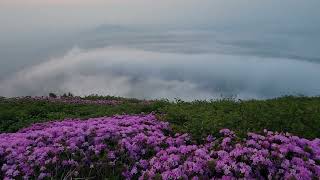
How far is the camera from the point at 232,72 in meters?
181

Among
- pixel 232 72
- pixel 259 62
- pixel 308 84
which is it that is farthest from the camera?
pixel 259 62

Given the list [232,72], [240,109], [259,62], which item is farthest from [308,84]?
[240,109]

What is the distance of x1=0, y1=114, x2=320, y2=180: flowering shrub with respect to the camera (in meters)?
9.31

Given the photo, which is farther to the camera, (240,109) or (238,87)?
(238,87)

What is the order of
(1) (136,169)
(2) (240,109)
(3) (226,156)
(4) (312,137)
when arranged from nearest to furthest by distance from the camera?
1. (3) (226,156)
2. (1) (136,169)
3. (4) (312,137)
4. (2) (240,109)

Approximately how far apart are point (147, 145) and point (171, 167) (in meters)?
1.62

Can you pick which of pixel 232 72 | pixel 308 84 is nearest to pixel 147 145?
pixel 308 84

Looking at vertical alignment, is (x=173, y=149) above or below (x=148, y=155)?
above

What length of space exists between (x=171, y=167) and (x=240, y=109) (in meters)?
6.40

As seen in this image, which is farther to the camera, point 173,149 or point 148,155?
point 148,155

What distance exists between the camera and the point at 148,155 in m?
11.1

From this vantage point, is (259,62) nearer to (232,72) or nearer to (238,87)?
(232,72)

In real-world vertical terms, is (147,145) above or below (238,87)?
above

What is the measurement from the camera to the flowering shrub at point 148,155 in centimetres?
931
